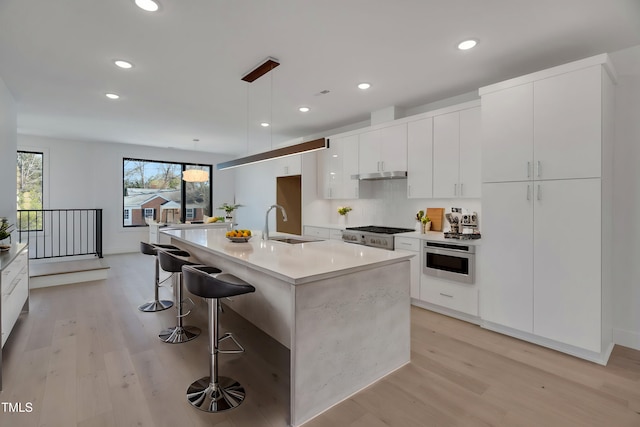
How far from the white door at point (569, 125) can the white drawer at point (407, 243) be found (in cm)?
146

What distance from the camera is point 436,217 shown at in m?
4.20

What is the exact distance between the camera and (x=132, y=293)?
14.3 ft

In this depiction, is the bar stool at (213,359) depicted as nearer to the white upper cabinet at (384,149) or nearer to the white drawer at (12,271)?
the white drawer at (12,271)

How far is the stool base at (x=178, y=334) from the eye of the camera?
2866mm

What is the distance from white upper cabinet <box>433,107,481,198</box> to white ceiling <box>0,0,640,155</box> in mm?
402

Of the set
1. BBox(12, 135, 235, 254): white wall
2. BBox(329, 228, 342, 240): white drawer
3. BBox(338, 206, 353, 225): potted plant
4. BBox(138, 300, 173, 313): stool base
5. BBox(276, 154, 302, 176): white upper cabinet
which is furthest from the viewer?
BBox(12, 135, 235, 254): white wall

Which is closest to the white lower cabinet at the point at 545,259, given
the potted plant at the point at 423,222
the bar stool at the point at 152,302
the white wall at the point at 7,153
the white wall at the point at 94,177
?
the potted plant at the point at 423,222

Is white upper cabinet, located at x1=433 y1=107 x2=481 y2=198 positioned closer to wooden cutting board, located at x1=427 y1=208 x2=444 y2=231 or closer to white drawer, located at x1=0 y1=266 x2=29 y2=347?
wooden cutting board, located at x1=427 y1=208 x2=444 y2=231

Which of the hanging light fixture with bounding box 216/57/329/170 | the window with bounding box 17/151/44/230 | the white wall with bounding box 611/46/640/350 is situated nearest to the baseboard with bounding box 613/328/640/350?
the white wall with bounding box 611/46/640/350

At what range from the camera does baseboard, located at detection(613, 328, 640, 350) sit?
2787mm

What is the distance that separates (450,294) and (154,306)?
3.44 meters

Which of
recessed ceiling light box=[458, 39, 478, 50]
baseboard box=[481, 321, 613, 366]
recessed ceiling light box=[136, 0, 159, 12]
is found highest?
recessed ceiling light box=[458, 39, 478, 50]

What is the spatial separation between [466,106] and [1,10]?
4208mm

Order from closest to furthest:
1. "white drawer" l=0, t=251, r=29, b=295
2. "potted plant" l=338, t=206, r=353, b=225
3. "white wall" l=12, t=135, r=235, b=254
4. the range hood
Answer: "white drawer" l=0, t=251, r=29, b=295, the range hood, "potted plant" l=338, t=206, r=353, b=225, "white wall" l=12, t=135, r=235, b=254
